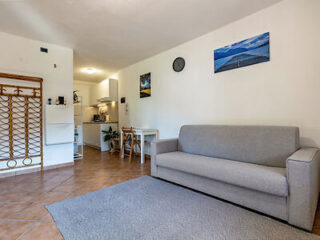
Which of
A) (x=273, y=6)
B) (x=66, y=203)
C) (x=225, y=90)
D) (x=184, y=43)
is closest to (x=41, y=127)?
(x=66, y=203)

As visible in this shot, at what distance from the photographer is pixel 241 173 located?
175 centimetres

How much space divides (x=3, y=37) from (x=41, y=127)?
177cm

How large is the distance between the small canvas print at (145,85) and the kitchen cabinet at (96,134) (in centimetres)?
183

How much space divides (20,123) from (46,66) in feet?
4.18

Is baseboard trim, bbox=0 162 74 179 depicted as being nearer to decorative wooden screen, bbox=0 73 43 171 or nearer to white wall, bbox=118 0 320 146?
decorative wooden screen, bbox=0 73 43 171

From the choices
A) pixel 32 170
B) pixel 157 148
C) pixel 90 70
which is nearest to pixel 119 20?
pixel 157 148

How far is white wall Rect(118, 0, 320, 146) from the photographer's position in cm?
208

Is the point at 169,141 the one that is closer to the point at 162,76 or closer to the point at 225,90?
the point at 225,90

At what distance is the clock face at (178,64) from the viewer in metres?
3.52

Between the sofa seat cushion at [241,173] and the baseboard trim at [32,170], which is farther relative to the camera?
the baseboard trim at [32,170]

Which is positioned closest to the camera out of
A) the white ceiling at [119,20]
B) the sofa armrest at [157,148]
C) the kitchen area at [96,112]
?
the white ceiling at [119,20]

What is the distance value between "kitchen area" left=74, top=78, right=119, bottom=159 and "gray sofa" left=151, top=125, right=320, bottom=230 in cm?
315

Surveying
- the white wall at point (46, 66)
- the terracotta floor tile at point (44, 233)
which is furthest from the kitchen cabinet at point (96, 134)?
the terracotta floor tile at point (44, 233)

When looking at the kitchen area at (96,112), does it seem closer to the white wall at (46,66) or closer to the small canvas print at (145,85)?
the white wall at (46,66)
